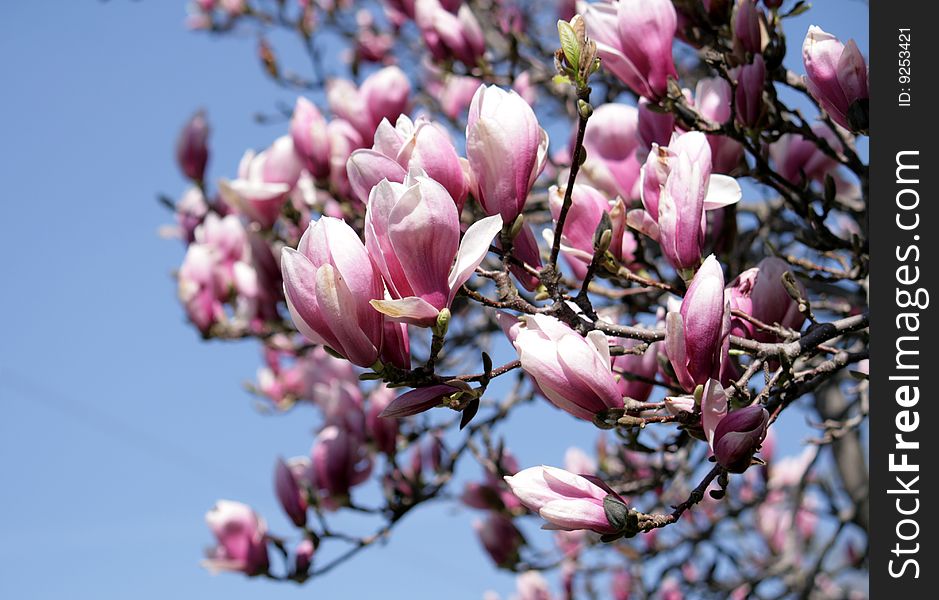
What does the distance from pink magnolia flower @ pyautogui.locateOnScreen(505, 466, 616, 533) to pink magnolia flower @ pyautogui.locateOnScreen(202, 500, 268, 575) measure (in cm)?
118

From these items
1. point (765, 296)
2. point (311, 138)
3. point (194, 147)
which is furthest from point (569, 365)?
point (194, 147)

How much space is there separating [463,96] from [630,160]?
3.78 feet

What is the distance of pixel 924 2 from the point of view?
114 cm

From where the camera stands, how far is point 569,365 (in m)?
0.91

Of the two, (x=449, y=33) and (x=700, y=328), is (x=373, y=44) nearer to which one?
(x=449, y=33)

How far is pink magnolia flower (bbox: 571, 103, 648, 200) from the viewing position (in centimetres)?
143

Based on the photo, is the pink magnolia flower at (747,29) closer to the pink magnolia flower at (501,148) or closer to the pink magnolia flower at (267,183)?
the pink magnolia flower at (501,148)

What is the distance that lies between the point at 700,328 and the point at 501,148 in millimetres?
280

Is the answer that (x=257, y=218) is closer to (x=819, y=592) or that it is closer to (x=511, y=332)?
(x=511, y=332)

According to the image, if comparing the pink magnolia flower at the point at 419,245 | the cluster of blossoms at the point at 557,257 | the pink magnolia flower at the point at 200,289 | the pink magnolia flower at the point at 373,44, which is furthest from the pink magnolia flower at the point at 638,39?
the pink magnolia flower at the point at 373,44

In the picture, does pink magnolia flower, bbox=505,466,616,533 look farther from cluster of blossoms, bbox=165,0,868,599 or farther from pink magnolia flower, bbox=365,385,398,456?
pink magnolia flower, bbox=365,385,398,456

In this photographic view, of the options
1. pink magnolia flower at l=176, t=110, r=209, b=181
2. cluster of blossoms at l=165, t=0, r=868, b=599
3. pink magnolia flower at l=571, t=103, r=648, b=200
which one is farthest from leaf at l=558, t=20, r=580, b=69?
pink magnolia flower at l=176, t=110, r=209, b=181

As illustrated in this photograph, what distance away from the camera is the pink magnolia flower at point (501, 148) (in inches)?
39.4

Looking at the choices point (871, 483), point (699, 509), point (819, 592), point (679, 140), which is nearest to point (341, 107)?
point (679, 140)
